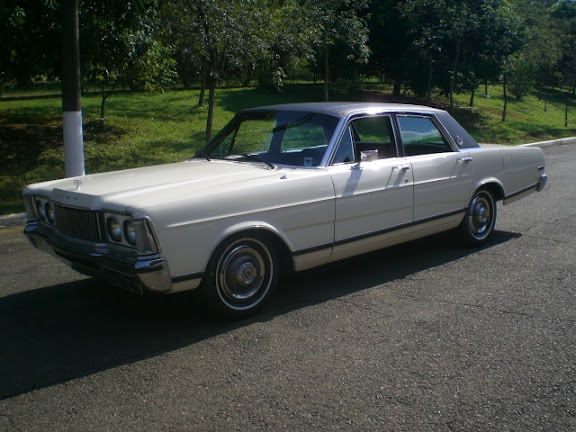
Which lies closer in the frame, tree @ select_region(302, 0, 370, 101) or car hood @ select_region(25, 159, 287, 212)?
car hood @ select_region(25, 159, 287, 212)

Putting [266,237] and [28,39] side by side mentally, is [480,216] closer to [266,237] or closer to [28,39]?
[266,237]

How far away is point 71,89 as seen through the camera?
9.09 m

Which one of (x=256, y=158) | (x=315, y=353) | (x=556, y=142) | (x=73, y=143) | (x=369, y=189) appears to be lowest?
(x=315, y=353)

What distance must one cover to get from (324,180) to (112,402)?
8.09 feet

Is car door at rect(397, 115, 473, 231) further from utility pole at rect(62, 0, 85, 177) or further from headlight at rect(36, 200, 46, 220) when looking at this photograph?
utility pole at rect(62, 0, 85, 177)

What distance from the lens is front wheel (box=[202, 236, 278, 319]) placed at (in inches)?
179

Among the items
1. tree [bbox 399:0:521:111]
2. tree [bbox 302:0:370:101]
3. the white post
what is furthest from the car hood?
tree [bbox 399:0:521:111]

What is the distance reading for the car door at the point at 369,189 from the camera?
528 cm

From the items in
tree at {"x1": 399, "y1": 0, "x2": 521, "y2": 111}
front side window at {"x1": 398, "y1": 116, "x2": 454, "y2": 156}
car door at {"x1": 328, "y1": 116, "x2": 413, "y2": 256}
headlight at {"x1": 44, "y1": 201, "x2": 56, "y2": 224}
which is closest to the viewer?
headlight at {"x1": 44, "y1": 201, "x2": 56, "y2": 224}

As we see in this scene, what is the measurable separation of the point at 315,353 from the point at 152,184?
177cm

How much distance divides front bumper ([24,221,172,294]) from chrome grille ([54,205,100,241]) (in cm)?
5

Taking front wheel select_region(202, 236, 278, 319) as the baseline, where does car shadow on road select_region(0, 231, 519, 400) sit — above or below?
below

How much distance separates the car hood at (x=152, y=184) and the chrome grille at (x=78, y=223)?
67 mm

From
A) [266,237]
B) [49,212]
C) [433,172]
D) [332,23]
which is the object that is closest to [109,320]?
[49,212]
